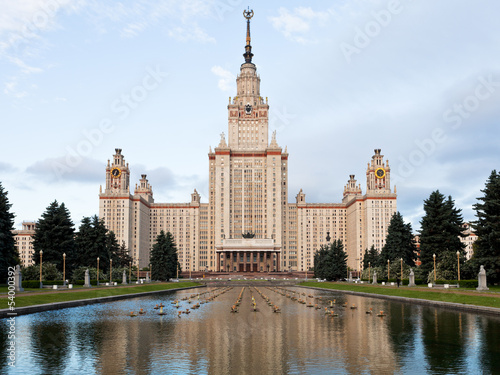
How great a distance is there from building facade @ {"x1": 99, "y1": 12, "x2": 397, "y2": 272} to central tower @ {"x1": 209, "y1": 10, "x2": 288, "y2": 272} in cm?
36

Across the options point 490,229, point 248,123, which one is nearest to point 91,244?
point 490,229

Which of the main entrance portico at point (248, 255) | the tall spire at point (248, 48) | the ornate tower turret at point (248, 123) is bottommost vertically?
the main entrance portico at point (248, 255)

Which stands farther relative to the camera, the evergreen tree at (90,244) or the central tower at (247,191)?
the central tower at (247,191)

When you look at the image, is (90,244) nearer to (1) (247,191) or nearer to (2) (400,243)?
(2) (400,243)

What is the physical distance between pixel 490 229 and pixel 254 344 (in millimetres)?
48361

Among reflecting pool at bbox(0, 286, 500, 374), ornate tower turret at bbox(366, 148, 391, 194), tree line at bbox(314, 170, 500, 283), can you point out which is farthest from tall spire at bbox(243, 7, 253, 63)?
reflecting pool at bbox(0, 286, 500, 374)

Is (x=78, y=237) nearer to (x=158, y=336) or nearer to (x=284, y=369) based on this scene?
(x=158, y=336)

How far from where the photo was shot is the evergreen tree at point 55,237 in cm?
7744

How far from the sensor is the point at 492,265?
58750mm

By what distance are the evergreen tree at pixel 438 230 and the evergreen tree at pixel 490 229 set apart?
10.3 m

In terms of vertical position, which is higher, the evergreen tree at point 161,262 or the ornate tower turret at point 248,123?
the ornate tower turret at point 248,123

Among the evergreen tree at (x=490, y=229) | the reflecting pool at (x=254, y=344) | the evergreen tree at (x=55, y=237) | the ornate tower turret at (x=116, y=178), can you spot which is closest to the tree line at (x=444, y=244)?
the evergreen tree at (x=490, y=229)

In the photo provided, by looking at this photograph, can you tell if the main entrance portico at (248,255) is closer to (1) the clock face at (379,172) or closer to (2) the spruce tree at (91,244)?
(1) the clock face at (379,172)

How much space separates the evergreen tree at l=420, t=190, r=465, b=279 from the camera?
74.2 meters
